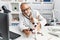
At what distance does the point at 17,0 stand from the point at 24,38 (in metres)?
1.88

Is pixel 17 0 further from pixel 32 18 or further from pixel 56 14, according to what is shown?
pixel 32 18

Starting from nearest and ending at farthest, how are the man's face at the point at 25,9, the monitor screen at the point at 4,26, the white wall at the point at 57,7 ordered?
1. the monitor screen at the point at 4,26
2. the man's face at the point at 25,9
3. the white wall at the point at 57,7

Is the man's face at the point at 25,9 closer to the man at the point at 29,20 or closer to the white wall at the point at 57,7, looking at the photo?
the man at the point at 29,20

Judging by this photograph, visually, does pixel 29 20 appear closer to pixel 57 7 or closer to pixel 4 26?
pixel 4 26

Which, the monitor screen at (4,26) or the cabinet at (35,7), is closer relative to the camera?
the monitor screen at (4,26)

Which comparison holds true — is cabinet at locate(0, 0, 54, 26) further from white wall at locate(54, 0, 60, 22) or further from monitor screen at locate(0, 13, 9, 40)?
monitor screen at locate(0, 13, 9, 40)

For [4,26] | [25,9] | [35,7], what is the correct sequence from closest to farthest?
1. [4,26]
2. [25,9]
3. [35,7]

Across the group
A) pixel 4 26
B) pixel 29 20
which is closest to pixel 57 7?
pixel 29 20

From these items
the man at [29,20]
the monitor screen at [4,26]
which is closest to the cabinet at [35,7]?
the man at [29,20]

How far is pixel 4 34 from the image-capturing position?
1.22 metres

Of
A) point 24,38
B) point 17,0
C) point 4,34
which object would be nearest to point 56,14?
point 17,0

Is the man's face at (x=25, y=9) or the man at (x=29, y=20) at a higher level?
the man's face at (x=25, y=9)

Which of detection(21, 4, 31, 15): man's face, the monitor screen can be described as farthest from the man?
the monitor screen

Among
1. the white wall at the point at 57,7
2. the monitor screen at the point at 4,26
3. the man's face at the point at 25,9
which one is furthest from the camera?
the white wall at the point at 57,7
